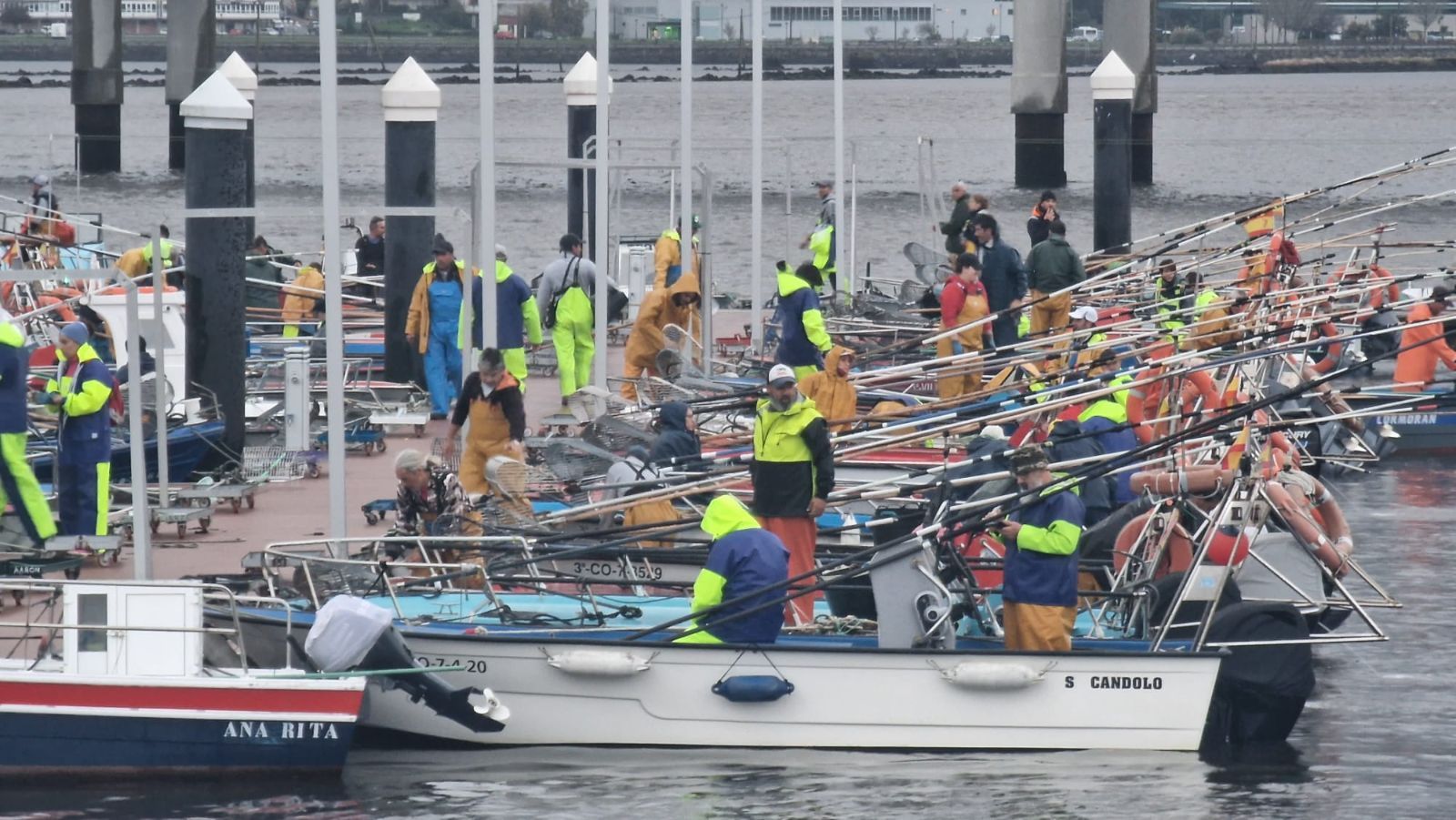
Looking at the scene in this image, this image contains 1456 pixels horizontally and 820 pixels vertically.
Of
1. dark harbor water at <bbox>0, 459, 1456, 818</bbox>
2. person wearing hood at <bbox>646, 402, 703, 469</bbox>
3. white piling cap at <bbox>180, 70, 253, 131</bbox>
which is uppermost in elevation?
white piling cap at <bbox>180, 70, 253, 131</bbox>

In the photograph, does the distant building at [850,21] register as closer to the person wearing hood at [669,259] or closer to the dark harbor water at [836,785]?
the person wearing hood at [669,259]

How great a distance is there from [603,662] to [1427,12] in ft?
456

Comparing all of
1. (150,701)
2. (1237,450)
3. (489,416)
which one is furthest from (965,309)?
(150,701)

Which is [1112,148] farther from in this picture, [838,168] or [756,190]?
[756,190]

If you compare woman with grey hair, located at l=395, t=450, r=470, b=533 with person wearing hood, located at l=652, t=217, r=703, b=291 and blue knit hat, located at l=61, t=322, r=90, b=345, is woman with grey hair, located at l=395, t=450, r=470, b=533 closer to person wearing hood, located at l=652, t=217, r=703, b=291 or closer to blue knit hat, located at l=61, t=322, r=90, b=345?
blue knit hat, located at l=61, t=322, r=90, b=345

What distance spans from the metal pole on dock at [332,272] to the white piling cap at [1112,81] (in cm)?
2128

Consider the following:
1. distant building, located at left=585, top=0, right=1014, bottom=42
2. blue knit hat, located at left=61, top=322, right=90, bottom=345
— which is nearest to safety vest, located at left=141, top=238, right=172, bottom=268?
blue knit hat, located at left=61, top=322, right=90, bottom=345

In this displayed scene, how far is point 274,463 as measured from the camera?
18609 millimetres

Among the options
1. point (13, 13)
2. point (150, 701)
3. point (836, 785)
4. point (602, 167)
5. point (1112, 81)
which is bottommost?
point (836, 785)

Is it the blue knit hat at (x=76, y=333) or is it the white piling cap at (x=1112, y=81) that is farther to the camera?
the white piling cap at (x=1112, y=81)

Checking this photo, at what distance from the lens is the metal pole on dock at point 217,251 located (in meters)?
18.5

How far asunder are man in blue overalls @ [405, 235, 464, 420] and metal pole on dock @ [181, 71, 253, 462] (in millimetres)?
1835

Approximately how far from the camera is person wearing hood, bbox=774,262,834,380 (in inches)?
763

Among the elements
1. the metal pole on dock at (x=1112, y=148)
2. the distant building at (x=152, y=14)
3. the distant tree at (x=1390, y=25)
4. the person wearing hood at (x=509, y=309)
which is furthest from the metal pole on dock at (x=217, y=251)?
the distant tree at (x=1390, y=25)
